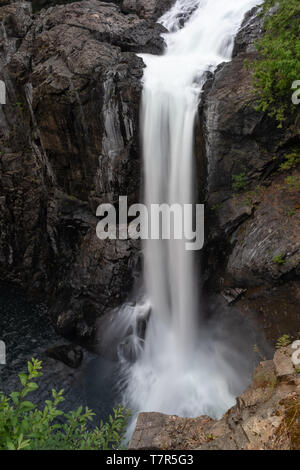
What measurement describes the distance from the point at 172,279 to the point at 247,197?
389cm

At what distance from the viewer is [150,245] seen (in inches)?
423

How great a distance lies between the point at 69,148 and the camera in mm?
10906

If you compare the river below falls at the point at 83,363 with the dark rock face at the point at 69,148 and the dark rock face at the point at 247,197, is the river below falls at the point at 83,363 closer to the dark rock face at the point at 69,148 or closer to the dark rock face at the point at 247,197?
the dark rock face at the point at 247,197

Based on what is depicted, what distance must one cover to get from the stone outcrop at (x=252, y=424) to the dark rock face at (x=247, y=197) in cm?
347

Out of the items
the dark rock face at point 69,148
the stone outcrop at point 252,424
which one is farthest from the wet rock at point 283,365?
the dark rock face at point 69,148

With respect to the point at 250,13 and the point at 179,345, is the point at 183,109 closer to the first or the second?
the point at 250,13

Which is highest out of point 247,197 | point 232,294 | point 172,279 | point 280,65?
point 280,65

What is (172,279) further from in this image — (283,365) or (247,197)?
(283,365)

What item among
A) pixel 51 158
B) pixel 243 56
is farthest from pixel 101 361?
pixel 243 56

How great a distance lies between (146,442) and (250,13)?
48.6 ft

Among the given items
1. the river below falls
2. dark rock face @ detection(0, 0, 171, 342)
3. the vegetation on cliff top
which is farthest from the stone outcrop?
the vegetation on cliff top

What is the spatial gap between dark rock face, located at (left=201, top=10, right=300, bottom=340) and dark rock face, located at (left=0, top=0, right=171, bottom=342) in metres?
2.83

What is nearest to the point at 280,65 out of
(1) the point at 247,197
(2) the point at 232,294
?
(1) the point at 247,197

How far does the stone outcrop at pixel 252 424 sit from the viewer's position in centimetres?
341
